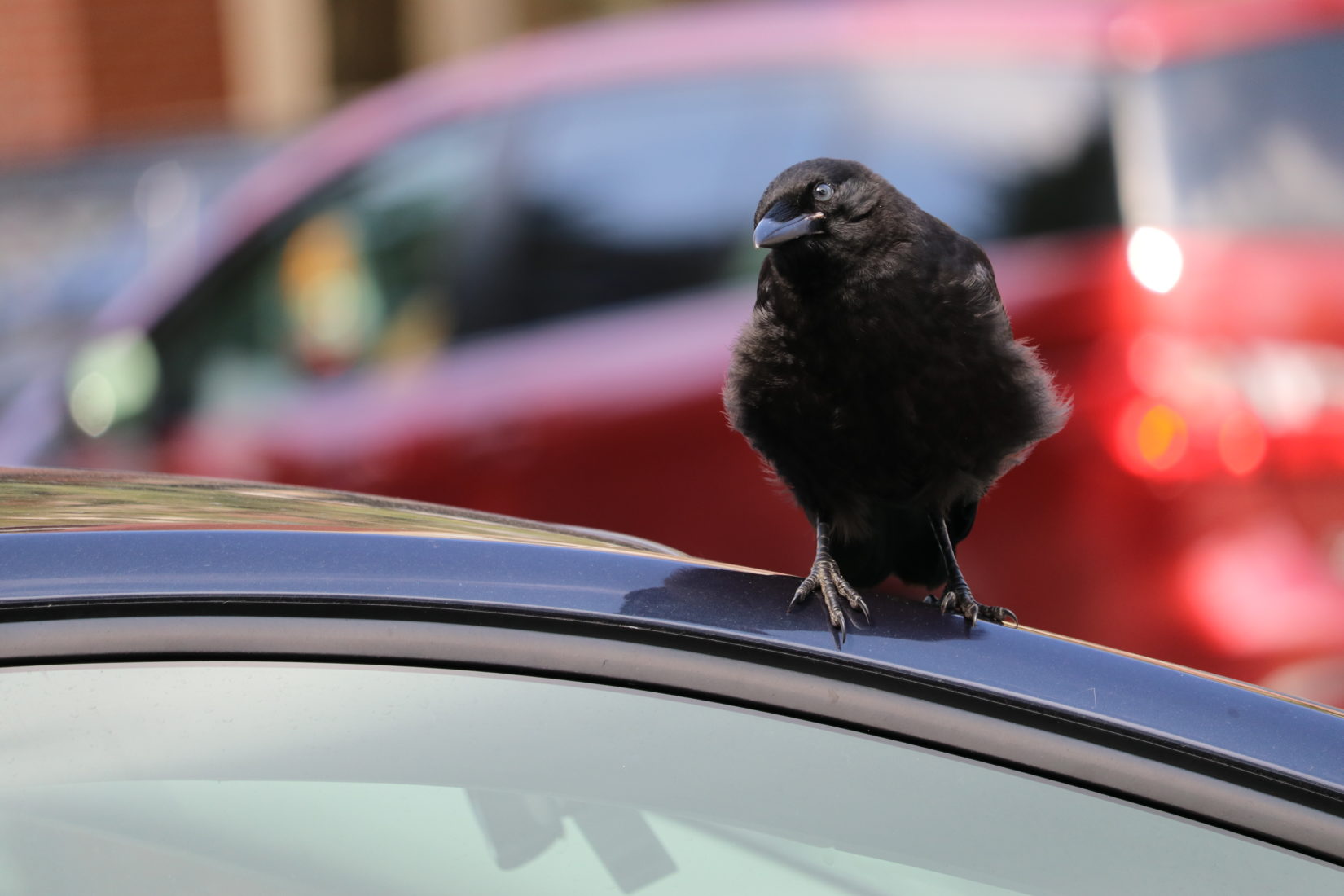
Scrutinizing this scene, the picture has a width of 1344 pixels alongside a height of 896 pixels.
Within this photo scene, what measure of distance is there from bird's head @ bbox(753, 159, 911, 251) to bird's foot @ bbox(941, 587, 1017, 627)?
0.55 meters

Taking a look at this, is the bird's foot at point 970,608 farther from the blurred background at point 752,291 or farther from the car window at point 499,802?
the blurred background at point 752,291

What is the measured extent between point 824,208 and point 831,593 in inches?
31.5

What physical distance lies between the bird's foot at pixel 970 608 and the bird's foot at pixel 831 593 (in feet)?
0.36

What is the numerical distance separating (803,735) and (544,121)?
312cm

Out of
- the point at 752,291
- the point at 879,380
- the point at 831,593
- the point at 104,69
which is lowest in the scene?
the point at 831,593

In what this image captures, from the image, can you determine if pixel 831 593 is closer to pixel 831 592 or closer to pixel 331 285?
pixel 831 592

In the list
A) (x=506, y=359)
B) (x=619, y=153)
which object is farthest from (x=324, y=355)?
(x=619, y=153)

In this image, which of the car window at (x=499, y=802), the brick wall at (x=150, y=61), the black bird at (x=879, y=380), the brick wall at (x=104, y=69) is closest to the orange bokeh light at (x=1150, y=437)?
the black bird at (x=879, y=380)

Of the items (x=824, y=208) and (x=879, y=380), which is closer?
(x=879, y=380)

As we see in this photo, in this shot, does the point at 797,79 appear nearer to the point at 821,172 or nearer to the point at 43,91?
the point at 821,172

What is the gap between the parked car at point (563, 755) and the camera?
1.22 meters

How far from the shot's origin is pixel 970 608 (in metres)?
1.66

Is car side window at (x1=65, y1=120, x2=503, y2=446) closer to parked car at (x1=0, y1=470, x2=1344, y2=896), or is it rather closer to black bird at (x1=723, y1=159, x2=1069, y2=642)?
black bird at (x1=723, y1=159, x2=1069, y2=642)

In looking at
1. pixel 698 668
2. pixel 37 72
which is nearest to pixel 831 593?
pixel 698 668
